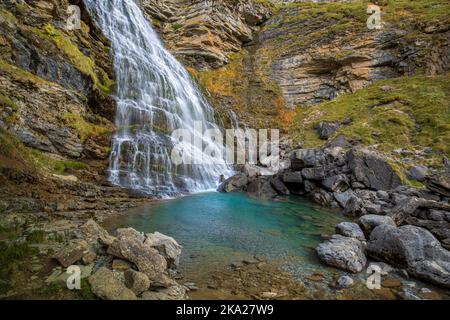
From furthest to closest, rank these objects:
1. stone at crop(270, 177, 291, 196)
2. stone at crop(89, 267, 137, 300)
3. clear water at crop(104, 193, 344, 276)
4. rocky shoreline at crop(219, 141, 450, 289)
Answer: stone at crop(270, 177, 291, 196), clear water at crop(104, 193, 344, 276), rocky shoreline at crop(219, 141, 450, 289), stone at crop(89, 267, 137, 300)

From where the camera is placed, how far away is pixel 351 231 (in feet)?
27.6

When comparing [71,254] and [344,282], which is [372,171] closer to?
[344,282]

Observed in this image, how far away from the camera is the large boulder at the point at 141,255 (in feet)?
16.1

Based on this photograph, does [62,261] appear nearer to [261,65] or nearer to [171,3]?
[261,65]

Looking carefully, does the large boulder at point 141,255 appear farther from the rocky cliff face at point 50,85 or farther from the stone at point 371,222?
the rocky cliff face at point 50,85

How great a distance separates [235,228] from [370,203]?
8.01m

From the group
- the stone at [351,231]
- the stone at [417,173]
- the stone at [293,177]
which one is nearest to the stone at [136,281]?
the stone at [351,231]

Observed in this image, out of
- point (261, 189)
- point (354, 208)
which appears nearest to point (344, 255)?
point (354, 208)

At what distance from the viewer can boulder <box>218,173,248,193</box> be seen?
19.4 meters

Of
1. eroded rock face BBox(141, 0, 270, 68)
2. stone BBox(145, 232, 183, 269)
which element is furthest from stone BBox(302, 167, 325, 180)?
eroded rock face BBox(141, 0, 270, 68)

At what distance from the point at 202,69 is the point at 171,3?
14.7 metres

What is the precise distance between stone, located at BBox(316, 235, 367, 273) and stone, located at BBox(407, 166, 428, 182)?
1122cm

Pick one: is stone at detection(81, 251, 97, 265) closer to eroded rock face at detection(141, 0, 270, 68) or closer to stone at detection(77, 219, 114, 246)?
stone at detection(77, 219, 114, 246)

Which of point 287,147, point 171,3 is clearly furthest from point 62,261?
point 171,3
